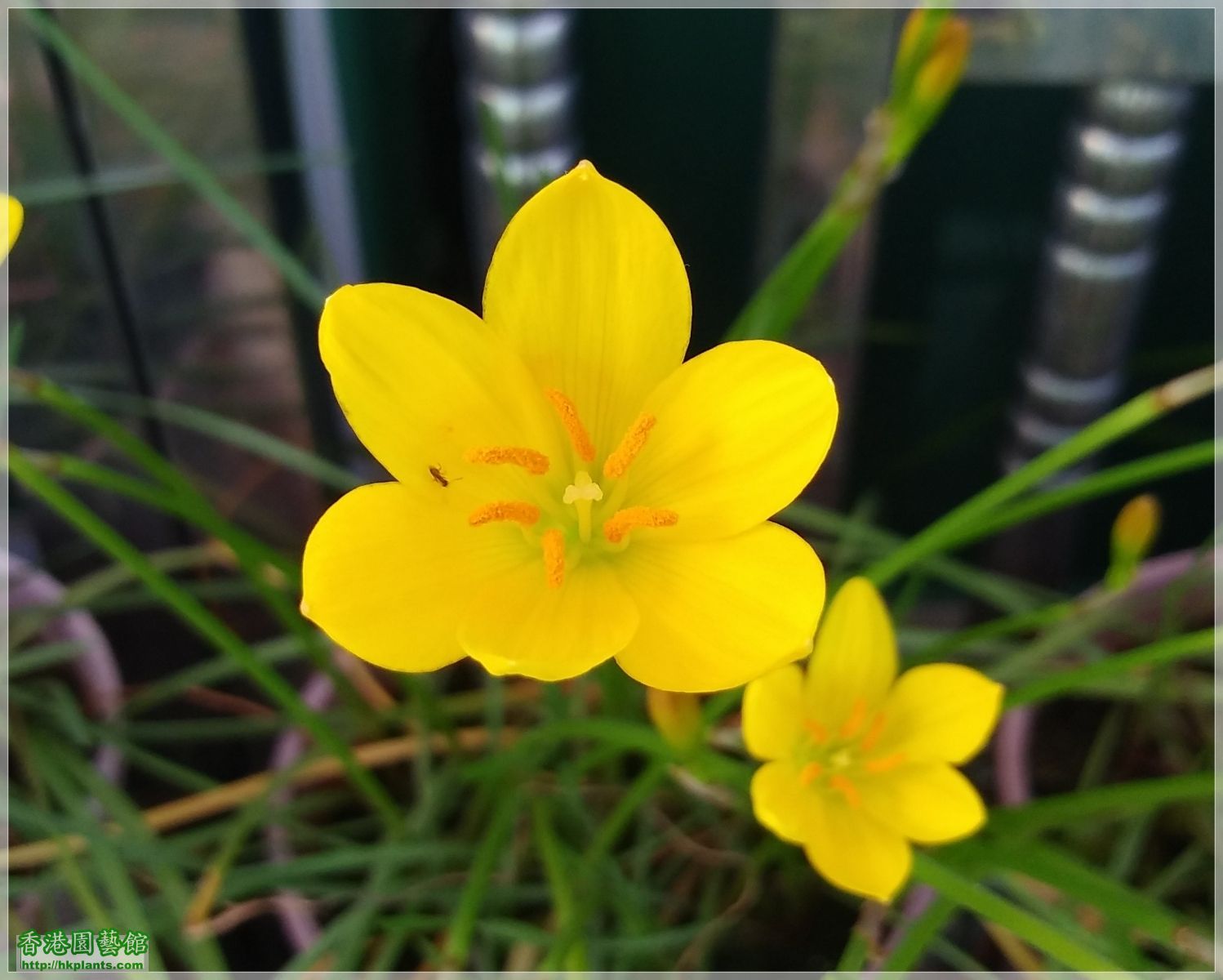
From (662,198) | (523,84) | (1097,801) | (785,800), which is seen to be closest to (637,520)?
(785,800)

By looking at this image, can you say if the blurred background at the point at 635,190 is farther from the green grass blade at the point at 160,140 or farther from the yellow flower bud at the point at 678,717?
the yellow flower bud at the point at 678,717

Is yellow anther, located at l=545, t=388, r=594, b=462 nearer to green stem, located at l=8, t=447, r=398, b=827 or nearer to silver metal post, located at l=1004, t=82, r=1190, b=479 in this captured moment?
green stem, located at l=8, t=447, r=398, b=827

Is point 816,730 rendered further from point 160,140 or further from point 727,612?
point 160,140

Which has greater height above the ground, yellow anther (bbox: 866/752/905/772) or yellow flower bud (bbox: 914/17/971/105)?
yellow flower bud (bbox: 914/17/971/105)

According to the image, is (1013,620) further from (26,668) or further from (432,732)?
(26,668)

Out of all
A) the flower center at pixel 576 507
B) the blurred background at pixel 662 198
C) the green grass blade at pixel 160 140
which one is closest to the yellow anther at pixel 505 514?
the flower center at pixel 576 507

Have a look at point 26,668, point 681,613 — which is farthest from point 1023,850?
point 26,668

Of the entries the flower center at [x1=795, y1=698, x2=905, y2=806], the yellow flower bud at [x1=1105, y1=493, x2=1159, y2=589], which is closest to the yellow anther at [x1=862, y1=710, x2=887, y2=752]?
the flower center at [x1=795, y1=698, x2=905, y2=806]
